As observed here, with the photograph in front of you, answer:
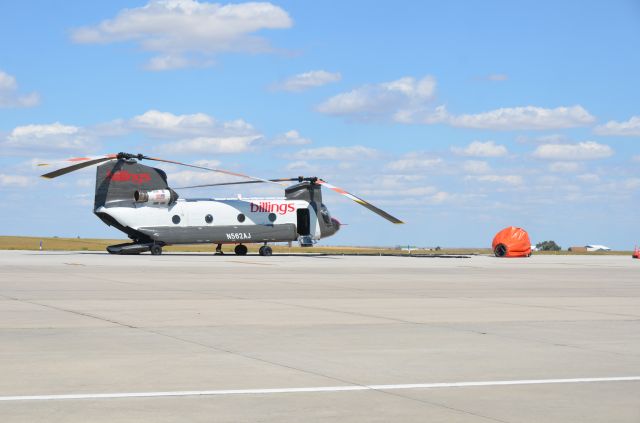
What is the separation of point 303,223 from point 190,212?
7506 mm

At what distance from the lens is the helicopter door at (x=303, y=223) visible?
59594 mm

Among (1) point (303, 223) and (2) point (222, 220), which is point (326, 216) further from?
(2) point (222, 220)

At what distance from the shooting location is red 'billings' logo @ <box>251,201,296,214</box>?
5862 cm

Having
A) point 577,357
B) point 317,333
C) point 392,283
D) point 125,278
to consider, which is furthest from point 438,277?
point 577,357

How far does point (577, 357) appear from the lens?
1300 cm

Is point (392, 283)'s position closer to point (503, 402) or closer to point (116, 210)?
point (503, 402)

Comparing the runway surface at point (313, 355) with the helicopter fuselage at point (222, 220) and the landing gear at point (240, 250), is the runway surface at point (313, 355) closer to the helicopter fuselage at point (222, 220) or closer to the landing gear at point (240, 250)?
the helicopter fuselage at point (222, 220)

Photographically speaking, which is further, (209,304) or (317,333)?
(209,304)

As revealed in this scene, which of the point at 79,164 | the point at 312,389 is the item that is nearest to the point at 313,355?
the point at 312,389

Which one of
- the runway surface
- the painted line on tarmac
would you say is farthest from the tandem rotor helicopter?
the painted line on tarmac

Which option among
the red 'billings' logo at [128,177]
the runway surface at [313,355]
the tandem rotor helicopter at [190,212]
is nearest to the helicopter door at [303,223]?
the tandem rotor helicopter at [190,212]

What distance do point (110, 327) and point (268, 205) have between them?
43.0 m

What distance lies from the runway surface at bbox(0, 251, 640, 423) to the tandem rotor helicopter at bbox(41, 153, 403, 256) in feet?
91.8

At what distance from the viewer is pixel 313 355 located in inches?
509
